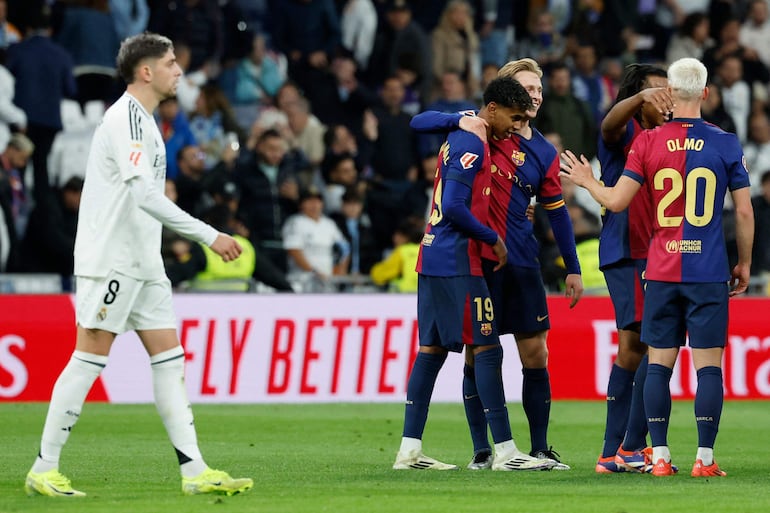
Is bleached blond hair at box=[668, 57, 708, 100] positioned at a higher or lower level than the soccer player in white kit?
higher

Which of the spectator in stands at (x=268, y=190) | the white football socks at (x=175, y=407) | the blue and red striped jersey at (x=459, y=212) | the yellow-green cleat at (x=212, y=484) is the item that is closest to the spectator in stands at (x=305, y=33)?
the spectator in stands at (x=268, y=190)

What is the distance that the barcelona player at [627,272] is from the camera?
9688mm

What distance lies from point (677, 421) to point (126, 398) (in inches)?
209

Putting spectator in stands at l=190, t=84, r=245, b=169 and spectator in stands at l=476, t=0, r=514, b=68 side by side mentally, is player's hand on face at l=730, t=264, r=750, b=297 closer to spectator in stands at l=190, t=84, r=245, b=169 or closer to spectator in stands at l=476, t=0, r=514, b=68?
spectator in stands at l=190, t=84, r=245, b=169

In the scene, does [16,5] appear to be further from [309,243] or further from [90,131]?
[309,243]

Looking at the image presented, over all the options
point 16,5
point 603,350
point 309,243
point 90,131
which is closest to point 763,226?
point 603,350

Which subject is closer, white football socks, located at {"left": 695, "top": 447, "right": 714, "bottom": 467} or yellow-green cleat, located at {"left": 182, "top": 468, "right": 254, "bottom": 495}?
yellow-green cleat, located at {"left": 182, "top": 468, "right": 254, "bottom": 495}

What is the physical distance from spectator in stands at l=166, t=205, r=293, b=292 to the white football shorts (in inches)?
332

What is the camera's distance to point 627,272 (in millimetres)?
9727

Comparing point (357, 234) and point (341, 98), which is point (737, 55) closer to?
point (341, 98)

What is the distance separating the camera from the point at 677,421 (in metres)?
14.1

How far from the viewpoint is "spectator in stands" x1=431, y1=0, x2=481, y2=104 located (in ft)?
71.8

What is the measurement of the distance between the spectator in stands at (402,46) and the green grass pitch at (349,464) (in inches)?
289

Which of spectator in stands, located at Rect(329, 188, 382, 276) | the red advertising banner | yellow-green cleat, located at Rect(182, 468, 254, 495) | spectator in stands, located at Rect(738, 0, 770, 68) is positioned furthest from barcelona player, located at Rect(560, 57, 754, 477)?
spectator in stands, located at Rect(738, 0, 770, 68)
